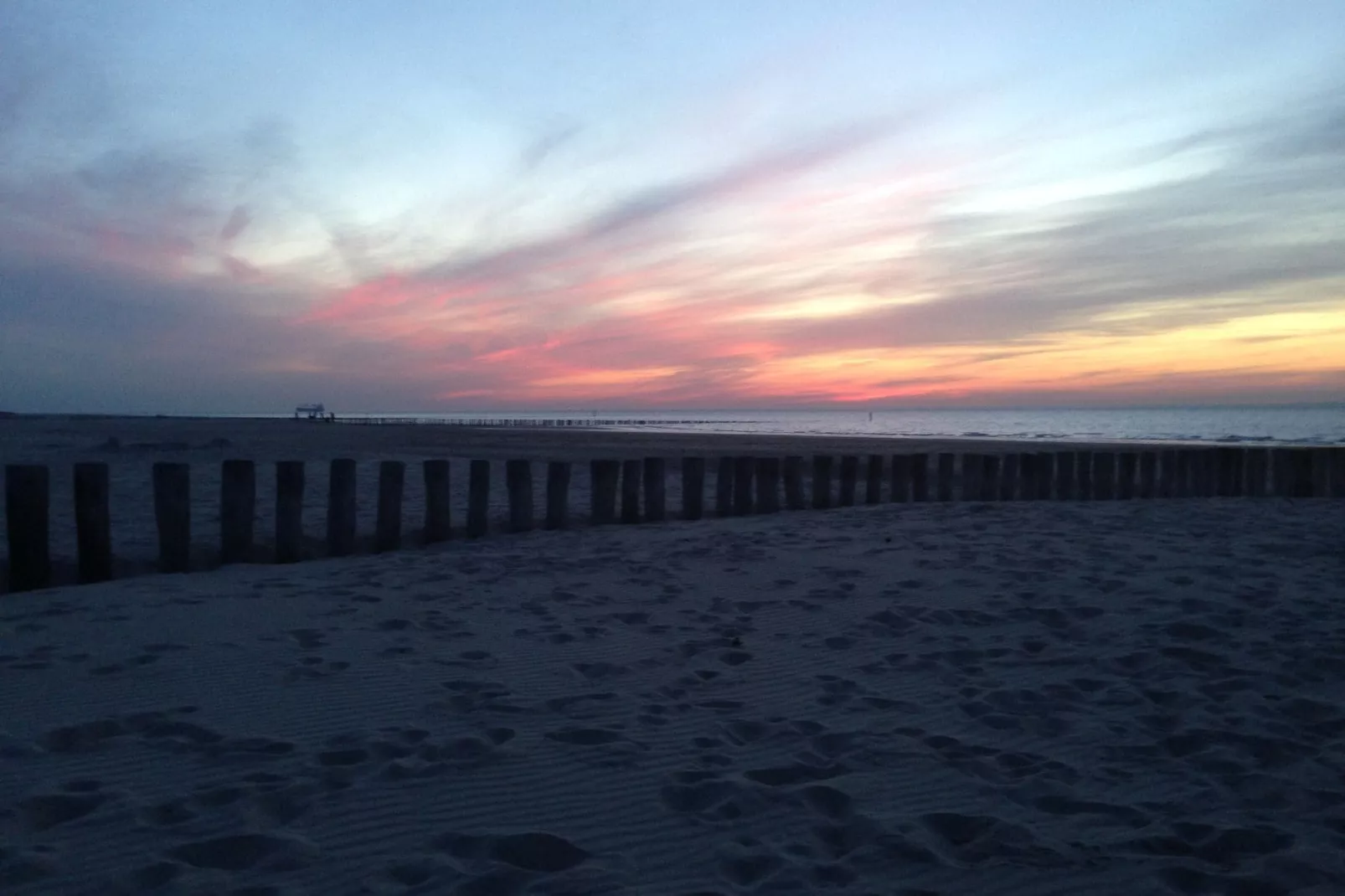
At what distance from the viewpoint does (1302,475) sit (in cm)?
1223

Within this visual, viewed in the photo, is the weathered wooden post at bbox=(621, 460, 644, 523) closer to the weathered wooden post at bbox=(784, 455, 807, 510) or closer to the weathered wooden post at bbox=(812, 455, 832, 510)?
the weathered wooden post at bbox=(784, 455, 807, 510)

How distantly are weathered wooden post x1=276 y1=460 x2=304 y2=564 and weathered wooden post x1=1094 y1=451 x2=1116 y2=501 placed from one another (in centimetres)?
927

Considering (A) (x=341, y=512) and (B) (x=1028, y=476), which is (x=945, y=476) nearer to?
(B) (x=1028, y=476)

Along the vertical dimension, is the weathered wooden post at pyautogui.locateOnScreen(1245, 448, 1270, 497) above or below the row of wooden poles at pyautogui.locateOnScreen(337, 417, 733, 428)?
below

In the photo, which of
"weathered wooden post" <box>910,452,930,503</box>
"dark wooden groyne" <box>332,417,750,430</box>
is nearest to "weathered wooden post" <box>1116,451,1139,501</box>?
"weathered wooden post" <box>910,452,930,503</box>

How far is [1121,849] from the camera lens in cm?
278

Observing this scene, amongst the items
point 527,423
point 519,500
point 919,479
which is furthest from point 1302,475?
point 527,423

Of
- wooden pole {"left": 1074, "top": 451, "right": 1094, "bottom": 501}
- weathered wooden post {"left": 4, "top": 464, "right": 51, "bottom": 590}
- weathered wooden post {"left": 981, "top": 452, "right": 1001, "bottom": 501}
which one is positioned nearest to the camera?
weathered wooden post {"left": 4, "top": 464, "right": 51, "bottom": 590}

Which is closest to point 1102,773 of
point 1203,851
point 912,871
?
point 1203,851

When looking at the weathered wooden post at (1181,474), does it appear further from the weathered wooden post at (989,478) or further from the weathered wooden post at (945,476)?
the weathered wooden post at (945,476)

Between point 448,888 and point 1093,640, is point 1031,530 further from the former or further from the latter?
point 448,888

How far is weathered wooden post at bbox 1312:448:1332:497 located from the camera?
39.9ft

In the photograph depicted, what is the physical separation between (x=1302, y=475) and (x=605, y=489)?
966cm

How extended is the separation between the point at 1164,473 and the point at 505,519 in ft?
27.9
